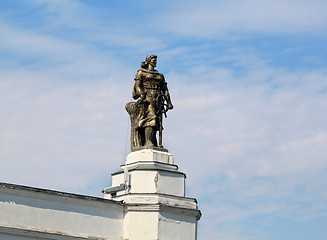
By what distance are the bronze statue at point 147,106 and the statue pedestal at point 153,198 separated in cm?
63

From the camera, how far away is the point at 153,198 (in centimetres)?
2430

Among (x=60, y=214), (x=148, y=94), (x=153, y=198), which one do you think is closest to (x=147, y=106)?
(x=148, y=94)

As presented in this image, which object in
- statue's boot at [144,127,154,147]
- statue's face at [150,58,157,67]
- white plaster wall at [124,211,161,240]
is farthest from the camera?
statue's face at [150,58,157,67]

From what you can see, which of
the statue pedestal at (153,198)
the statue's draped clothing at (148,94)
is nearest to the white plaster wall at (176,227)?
the statue pedestal at (153,198)

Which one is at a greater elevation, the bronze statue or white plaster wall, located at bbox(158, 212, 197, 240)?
the bronze statue

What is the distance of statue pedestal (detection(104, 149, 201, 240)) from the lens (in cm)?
2408

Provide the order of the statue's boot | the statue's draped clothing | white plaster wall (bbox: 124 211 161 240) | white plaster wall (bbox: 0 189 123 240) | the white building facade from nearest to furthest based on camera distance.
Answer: white plaster wall (bbox: 0 189 123 240) → the white building facade → white plaster wall (bbox: 124 211 161 240) → the statue's boot → the statue's draped clothing

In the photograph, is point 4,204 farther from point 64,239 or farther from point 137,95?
point 137,95

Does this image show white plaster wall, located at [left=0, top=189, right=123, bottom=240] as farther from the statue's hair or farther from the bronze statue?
the statue's hair

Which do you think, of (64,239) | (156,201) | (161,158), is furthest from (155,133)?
(64,239)

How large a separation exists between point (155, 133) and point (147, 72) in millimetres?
2058

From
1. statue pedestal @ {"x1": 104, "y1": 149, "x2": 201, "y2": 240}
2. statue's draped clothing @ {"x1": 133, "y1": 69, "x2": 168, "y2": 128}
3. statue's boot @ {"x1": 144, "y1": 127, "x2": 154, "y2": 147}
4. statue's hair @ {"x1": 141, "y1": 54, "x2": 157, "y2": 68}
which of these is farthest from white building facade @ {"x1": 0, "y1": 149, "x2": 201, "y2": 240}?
statue's hair @ {"x1": 141, "y1": 54, "x2": 157, "y2": 68}

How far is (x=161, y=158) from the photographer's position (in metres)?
25.3

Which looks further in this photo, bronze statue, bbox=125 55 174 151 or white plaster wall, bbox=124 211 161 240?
bronze statue, bbox=125 55 174 151
